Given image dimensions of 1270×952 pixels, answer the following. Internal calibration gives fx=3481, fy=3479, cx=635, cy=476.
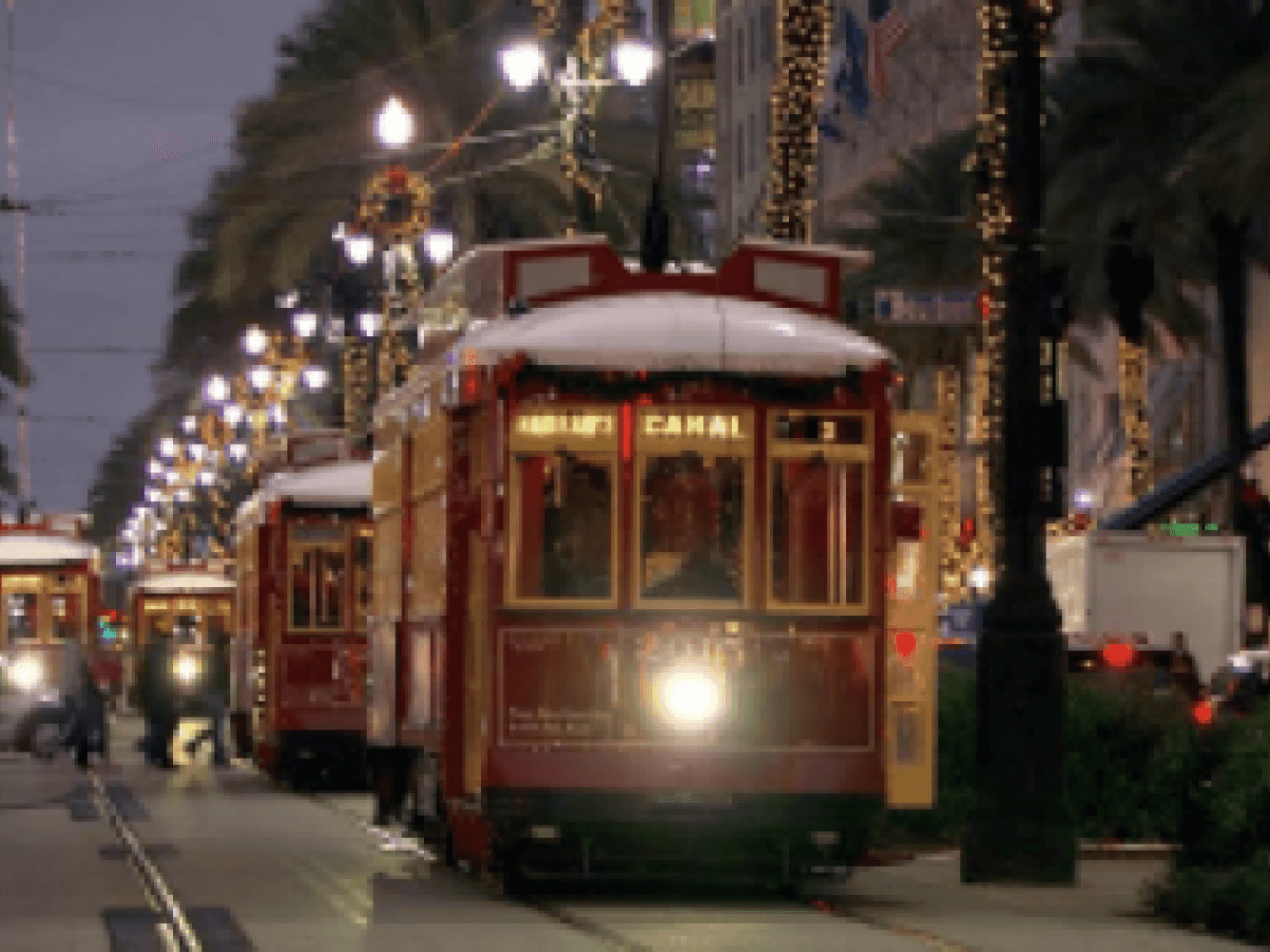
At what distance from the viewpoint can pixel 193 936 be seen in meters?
16.3

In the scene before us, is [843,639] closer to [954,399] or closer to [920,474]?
[920,474]

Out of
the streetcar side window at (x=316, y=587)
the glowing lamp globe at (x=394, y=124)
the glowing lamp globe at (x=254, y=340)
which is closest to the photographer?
the streetcar side window at (x=316, y=587)

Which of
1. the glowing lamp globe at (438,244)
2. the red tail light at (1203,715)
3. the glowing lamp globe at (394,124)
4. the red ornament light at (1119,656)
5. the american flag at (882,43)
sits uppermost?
the american flag at (882,43)

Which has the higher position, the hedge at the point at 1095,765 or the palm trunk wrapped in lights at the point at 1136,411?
the palm trunk wrapped in lights at the point at 1136,411

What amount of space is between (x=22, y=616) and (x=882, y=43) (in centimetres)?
4138

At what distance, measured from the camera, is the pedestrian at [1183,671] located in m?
32.2

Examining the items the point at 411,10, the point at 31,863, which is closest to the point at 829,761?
the point at 31,863

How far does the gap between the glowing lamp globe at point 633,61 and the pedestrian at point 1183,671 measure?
29.1ft

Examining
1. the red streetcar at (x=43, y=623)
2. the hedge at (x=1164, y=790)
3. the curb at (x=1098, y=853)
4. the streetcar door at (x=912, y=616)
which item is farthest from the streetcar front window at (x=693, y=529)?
the red streetcar at (x=43, y=623)

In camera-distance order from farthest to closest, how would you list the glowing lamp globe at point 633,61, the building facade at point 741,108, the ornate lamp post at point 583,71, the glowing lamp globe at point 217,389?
the building facade at point 741,108
the glowing lamp globe at point 217,389
the ornate lamp post at point 583,71
the glowing lamp globe at point 633,61

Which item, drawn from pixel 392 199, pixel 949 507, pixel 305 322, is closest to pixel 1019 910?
pixel 392 199

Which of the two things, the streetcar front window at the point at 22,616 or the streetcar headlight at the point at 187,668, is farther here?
the streetcar front window at the point at 22,616

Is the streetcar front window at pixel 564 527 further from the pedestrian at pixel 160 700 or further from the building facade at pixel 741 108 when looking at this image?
the building facade at pixel 741 108

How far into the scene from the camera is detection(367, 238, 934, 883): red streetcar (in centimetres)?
1862
